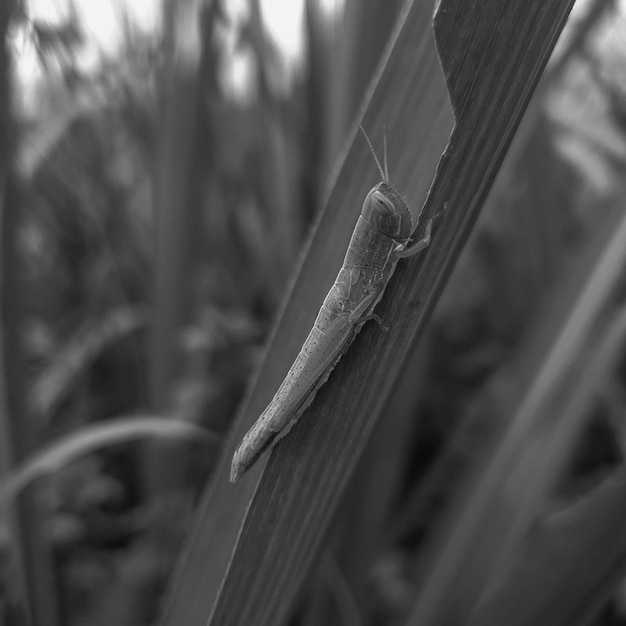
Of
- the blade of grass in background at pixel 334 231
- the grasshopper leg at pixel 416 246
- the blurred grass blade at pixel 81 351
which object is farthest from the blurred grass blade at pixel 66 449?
the blurred grass blade at pixel 81 351

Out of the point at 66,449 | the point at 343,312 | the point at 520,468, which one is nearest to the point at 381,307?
the point at 343,312


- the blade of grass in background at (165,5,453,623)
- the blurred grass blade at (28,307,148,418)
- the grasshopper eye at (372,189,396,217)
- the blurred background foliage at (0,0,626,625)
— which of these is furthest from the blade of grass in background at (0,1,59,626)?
the blurred grass blade at (28,307,148,418)

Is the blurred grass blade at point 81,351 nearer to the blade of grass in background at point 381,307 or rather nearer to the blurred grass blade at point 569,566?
the blade of grass in background at point 381,307

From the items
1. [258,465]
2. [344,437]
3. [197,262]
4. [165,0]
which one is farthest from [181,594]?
[165,0]

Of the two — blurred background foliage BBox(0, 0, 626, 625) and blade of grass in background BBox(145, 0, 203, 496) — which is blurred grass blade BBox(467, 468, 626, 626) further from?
blade of grass in background BBox(145, 0, 203, 496)

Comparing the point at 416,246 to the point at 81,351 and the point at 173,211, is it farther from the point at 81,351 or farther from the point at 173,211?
the point at 81,351
